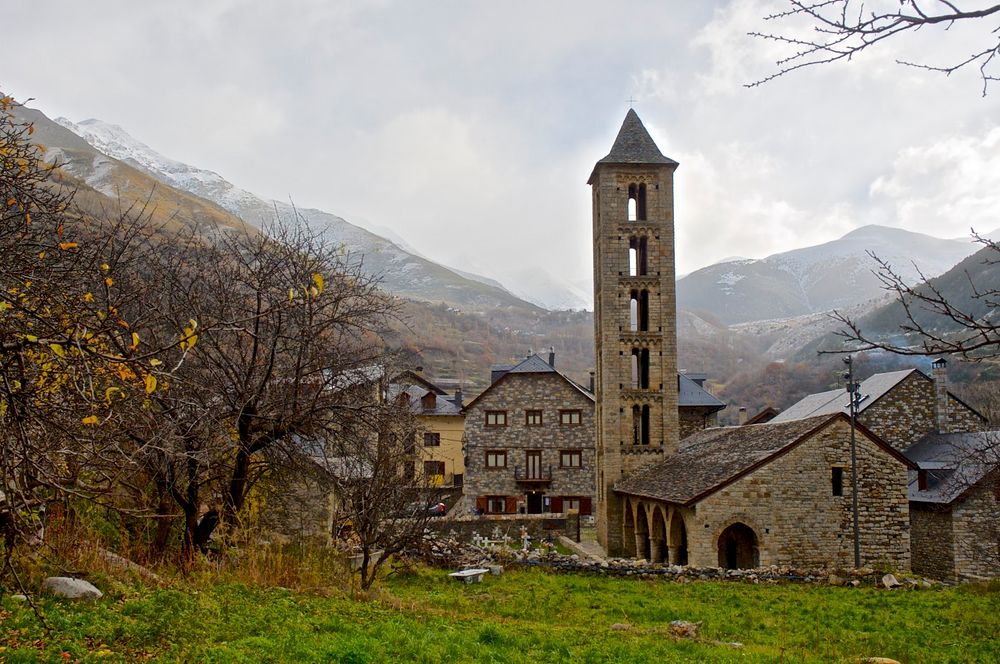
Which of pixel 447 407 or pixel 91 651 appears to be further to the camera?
pixel 447 407

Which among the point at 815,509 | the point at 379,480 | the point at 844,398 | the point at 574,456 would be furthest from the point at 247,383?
the point at 574,456

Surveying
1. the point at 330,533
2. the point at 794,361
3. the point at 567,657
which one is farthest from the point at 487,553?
the point at 794,361

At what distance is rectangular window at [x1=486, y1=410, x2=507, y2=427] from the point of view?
4288cm

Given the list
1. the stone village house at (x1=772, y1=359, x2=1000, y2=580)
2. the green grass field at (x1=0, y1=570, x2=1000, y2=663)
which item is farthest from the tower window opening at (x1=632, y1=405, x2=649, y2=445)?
the green grass field at (x1=0, y1=570, x2=1000, y2=663)

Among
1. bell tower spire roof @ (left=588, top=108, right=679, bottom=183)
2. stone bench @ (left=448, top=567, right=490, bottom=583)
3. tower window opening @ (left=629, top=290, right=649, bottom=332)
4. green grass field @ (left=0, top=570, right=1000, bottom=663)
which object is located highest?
bell tower spire roof @ (left=588, top=108, right=679, bottom=183)

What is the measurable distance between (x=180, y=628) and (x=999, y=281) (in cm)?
6860

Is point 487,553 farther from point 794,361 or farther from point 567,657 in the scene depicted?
point 794,361

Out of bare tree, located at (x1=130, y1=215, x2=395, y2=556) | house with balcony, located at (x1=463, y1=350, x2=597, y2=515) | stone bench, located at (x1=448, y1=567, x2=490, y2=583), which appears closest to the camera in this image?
bare tree, located at (x1=130, y1=215, x2=395, y2=556)

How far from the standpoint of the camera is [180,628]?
26.5ft

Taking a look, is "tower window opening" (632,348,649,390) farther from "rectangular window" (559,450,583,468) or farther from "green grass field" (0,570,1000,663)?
"green grass field" (0,570,1000,663)

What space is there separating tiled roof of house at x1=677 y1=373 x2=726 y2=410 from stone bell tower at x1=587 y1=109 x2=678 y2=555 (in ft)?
37.7

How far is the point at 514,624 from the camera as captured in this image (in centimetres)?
1220

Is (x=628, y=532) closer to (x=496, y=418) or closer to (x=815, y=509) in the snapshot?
(x=815, y=509)

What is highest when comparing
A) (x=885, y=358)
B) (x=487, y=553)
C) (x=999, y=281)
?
(x=999, y=281)
